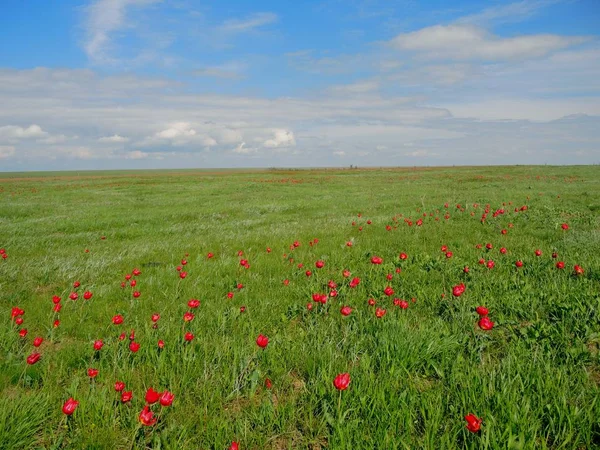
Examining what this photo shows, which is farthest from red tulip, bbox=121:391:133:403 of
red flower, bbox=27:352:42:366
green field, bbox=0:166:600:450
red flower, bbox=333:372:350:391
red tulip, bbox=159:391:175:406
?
red flower, bbox=333:372:350:391

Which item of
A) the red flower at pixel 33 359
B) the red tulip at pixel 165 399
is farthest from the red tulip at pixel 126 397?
the red flower at pixel 33 359

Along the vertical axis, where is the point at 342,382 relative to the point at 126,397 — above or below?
above

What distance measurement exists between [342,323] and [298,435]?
1.62 metres

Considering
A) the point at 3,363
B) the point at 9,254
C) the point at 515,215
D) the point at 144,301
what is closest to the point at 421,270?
the point at 144,301

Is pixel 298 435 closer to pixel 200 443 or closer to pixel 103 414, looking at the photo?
pixel 200 443

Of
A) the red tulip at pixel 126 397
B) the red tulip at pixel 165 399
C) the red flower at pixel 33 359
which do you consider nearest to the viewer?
the red tulip at pixel 165 399

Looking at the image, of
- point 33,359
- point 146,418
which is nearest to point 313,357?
point 146,418

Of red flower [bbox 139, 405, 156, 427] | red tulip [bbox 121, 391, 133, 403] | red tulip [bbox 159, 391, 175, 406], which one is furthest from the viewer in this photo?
red tulip [bbox 121, 391, 133, 403]

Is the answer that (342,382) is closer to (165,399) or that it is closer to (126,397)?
(165,399)

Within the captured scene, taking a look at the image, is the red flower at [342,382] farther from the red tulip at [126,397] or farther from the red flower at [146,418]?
the red tulip at [126,397]

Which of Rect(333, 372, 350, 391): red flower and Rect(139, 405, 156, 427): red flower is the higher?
Rect(333, 372, 350, 391): red flower

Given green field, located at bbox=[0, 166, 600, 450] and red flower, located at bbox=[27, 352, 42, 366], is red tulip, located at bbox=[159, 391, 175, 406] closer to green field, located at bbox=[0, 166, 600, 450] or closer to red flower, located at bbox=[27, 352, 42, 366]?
green field, located at bbox=[0, 166, 600, 450]

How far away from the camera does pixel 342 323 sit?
397 cm

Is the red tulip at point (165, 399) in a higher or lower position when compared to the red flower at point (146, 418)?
higher
